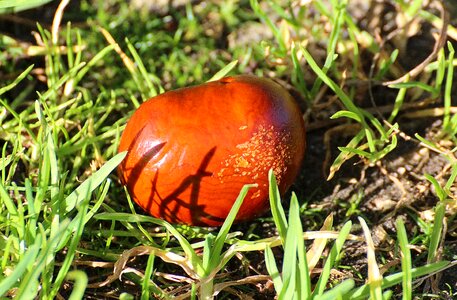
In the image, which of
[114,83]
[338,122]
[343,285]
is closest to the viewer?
[343,285]

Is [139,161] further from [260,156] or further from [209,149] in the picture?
[260,156]

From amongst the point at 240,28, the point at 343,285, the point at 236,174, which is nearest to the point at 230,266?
the point at 236,174

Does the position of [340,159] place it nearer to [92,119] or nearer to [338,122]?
[338,122]

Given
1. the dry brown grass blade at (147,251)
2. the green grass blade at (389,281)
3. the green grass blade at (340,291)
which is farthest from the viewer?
the dry brown grass blade at (147,251)

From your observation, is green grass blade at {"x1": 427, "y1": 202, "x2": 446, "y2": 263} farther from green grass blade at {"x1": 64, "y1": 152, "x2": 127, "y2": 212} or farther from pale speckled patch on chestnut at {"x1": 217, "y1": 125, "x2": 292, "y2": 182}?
green grass blade at {"x1": 64, "y1": 152, "x2": 127, "y2": 212}

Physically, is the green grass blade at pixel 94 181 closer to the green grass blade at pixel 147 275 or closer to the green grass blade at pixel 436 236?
the green grass blade at pixel 147 275

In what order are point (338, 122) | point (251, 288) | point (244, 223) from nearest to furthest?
point (251, 288) → point (244, 223) → point (338, 122)

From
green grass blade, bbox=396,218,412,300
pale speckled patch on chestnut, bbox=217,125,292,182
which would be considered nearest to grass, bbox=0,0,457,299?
green grass blade, bbox=396,218,412,300

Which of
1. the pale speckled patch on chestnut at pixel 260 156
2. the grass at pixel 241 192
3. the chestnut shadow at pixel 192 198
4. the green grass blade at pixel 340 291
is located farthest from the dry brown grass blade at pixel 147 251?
the green grass blade at pixel 340 291
